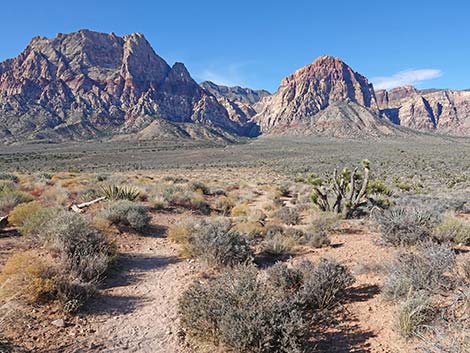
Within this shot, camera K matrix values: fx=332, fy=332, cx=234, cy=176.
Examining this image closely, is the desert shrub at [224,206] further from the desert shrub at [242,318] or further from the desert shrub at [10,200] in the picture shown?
the desert shrub at [242,318]

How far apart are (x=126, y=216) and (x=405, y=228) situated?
286 inches

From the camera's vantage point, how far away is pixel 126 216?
31.3 ft

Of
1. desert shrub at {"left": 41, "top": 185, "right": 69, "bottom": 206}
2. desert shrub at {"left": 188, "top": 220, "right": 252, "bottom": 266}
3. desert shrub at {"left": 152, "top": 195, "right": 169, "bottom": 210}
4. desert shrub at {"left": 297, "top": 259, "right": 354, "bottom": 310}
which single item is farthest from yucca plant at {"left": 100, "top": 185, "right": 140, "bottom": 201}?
desert shrub at {"left": 297, "top": 259, "right": 354, "bottom": 310}

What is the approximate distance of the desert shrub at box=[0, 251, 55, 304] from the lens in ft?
16.1

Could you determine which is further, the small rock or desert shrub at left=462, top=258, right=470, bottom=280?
desert shrub at left=462, top=258, right=470, bottom=280

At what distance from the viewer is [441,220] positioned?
865 cm

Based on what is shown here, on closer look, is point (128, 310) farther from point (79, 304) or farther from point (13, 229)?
point (13, 229)

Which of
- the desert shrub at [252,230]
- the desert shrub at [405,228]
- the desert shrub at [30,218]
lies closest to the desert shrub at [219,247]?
the desert shrub at [252,230]

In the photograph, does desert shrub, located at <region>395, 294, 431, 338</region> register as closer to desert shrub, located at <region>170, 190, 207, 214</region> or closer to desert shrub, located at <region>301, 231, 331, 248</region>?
desert shrub, located at <region>301, 231, 331, 248</region>

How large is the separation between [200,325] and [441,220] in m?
7.35

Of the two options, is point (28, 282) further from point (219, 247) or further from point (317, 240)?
point (317, 240)

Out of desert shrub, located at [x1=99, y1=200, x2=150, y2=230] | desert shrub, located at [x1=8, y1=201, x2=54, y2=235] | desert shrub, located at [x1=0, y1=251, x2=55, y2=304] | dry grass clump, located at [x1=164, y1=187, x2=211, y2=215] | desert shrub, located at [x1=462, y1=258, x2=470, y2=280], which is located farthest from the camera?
dry grass clump, located at [x1=164, y1=187, x2=211, y2=215]

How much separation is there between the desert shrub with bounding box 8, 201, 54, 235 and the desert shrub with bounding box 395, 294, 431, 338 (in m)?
7.17

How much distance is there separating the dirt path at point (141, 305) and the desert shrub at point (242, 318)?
41 centimetres
